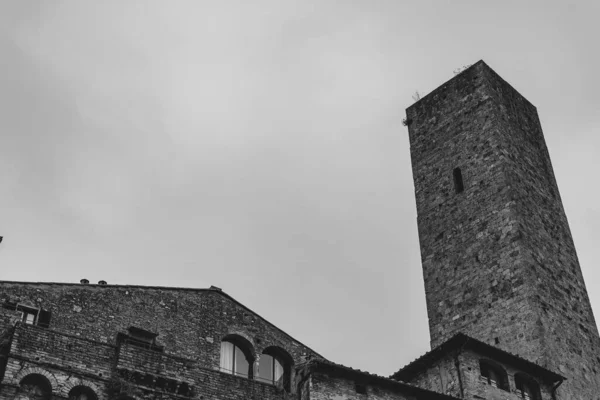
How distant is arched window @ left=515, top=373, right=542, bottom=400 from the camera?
25.1 meters

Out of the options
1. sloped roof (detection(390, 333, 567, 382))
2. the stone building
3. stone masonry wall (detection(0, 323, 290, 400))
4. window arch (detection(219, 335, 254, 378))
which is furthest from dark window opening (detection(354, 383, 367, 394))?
window arch (detection(219, 335, 254, 378))

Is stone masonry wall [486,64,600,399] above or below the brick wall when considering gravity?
above

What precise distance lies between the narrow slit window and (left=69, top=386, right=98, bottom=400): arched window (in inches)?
705

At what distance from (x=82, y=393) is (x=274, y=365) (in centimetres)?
769

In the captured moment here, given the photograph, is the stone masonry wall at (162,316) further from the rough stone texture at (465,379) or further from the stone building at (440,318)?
the rough stone texture at (465,379)

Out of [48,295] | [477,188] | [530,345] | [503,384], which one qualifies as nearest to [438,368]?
[503,384]

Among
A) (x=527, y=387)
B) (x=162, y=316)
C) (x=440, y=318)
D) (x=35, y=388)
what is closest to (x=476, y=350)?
(x=527, y=387)

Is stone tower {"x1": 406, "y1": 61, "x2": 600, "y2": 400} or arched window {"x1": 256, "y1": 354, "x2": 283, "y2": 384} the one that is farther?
stone tower {"x1": 406, "y1": 61, "x2": 600, "y2": 400}

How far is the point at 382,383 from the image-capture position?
2228cm

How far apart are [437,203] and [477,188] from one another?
1.93 metres

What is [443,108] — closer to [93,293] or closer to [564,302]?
[564,302]

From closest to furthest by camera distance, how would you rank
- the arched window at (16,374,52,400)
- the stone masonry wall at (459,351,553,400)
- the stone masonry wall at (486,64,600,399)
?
the arched window at (16,374,52,400)
the stone masonry wall at (459,351,553,400)
the stone masonry wall at (486,64,600,399)

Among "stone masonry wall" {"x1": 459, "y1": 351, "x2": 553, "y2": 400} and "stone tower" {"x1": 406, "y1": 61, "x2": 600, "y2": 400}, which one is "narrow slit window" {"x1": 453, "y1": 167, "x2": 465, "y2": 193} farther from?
"stone masonry wall" {"x1": 459, "y1": 351, "x2": 553, "y2": 400}

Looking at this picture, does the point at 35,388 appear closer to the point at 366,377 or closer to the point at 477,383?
the point at 366,377
